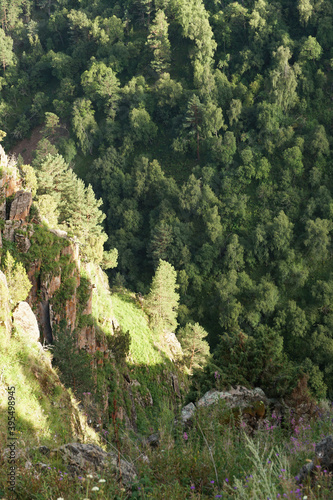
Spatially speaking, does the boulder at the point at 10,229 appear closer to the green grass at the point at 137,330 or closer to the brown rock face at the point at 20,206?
the brown rock face at the point at 20,206

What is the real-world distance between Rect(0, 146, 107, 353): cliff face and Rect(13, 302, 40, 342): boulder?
17.0 ft

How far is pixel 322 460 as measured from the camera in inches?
217

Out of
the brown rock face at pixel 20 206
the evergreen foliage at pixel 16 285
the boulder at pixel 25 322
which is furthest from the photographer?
the brown rock face at pixel 20 206

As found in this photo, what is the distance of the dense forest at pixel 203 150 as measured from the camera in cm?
4794

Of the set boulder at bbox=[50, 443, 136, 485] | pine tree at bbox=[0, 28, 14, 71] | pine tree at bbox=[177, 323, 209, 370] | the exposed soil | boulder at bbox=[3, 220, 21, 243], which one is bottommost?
pine tree at bbox=[177, 323, 209, 370]

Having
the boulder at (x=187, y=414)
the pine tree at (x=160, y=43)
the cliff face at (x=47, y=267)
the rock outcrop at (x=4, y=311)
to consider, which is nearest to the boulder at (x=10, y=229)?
the cliff face at (x=47, y=267)

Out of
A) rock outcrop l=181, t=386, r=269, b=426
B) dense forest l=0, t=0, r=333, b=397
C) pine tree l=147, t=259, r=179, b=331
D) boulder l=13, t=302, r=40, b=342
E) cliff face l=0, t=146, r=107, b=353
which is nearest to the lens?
rock outcrop l=181, t=386, r=269, b=426

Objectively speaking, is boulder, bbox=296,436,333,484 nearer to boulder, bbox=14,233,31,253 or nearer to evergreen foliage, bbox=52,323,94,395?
evergreen foliage, bbox=52,323,94,395

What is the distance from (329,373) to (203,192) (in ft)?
92.8

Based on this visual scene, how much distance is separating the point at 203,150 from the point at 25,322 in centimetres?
4936

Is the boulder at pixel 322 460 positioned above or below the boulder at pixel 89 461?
above

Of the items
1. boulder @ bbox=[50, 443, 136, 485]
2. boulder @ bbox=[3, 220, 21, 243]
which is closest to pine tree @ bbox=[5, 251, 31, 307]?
boulder @ bbox=[3, 220, 21, 243]

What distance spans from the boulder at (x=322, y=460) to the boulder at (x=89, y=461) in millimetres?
2538

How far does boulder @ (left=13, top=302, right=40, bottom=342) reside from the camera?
16125 mm
